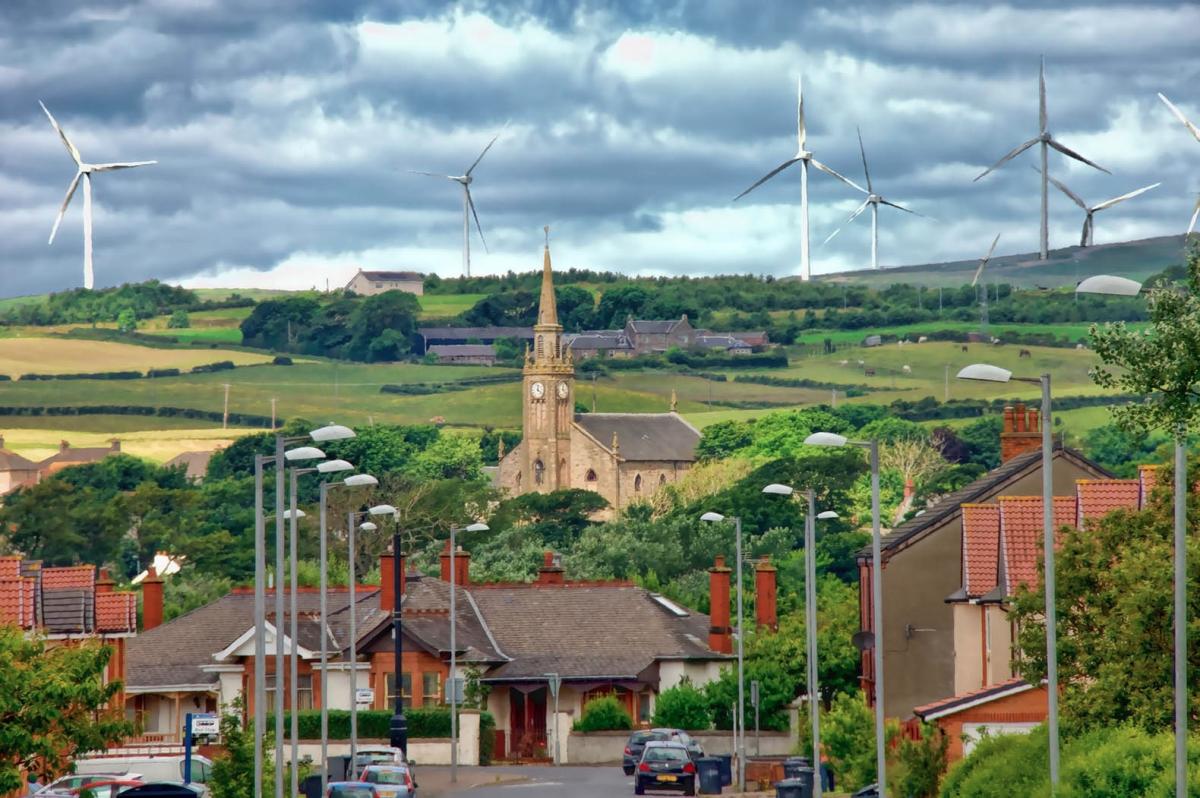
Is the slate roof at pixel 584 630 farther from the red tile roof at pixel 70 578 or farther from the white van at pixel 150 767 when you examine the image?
the white van at pixel 150 767

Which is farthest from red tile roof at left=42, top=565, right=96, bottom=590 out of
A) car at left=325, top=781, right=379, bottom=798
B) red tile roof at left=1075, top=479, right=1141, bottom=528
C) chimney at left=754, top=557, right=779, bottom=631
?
chimney at left=754, top=557, right=779, bottom=631

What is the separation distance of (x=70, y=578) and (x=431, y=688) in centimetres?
2387

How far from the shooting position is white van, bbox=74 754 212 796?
53.7 metres

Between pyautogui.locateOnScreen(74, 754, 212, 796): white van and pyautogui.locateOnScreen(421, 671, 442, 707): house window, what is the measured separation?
1177 inches

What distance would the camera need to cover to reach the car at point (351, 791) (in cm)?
4722

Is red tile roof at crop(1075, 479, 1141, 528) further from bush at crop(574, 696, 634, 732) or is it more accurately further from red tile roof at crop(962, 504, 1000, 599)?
bush at crop(574, 696, 634, 732)

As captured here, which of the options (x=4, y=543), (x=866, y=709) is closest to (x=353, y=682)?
(x=866, y=709)

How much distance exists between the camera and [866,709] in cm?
5744

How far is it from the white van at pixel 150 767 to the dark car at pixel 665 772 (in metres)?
11.7

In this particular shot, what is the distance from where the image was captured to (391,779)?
52938 millimetres

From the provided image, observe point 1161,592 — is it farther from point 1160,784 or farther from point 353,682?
point 353,682

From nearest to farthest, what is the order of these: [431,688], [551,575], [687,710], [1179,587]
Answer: [1179,587] < [687,710] < [431,688] < [551,575]

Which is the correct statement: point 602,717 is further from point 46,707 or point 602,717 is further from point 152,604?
point 46,707

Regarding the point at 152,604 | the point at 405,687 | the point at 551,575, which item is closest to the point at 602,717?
the point at 405,687
